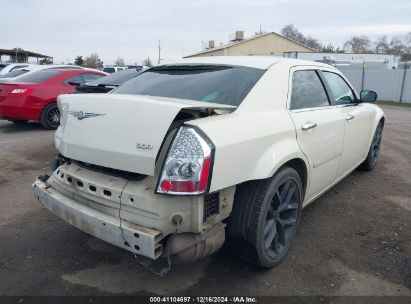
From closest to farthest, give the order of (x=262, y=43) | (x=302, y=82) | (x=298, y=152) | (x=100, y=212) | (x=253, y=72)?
(x=100, y=212) < (x=298, y=152) < (x=253, y=72) < (x=302, y=82) < (x=262, y=43)

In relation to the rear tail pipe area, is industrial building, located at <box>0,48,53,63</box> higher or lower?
higher

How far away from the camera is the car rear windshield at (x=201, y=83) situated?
2865 millimetres

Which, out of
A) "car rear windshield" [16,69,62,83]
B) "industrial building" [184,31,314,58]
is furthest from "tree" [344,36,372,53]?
"car rear windshield" [16,69,62,83]

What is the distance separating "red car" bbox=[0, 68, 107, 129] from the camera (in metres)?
8.01

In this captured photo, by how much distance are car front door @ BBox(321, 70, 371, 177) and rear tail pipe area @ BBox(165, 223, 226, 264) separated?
2116 millimetres

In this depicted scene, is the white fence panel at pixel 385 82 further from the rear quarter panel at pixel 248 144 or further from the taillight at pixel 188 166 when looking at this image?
the taillight at pixel 188 166

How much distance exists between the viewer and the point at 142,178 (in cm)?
228

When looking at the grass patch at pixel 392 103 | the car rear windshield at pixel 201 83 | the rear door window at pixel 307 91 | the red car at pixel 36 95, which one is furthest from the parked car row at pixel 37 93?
the grass patch at pixel 392 103

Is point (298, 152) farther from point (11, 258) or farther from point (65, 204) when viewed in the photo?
point (11, 258)

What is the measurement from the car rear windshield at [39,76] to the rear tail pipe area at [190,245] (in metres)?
7.60

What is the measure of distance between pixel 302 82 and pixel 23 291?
9.24 ft

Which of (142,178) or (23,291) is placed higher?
(142,178)

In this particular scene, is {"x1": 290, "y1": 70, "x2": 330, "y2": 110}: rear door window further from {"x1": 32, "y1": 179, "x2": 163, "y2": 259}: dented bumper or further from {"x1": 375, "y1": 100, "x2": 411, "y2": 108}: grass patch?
{"x1": 375, "y1": 100, "x2": 411, "y2": 108}: grass patch

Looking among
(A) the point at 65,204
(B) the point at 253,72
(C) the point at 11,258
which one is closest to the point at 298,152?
(B) the point at 253,72
